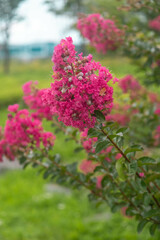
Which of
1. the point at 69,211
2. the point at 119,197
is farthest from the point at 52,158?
the point at 69,211

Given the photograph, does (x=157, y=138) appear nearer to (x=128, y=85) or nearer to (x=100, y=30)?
(x=128, y=85)

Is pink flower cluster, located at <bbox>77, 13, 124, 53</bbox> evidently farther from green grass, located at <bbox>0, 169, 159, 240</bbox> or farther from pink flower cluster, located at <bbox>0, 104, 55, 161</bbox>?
green grass, located at <bbox>0, 169, 159, 240</bbox>

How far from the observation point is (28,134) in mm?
1677

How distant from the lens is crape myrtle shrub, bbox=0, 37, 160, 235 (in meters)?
0.98

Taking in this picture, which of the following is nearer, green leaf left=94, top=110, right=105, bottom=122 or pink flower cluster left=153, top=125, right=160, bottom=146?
green leaf left=94, top=110, right=105, bottom=122

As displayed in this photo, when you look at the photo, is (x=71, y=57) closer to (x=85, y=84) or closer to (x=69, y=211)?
(x=85, y=84)

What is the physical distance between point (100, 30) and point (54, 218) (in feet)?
7.30

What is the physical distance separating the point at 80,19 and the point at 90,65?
1.26 meters

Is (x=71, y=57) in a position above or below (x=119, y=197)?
above

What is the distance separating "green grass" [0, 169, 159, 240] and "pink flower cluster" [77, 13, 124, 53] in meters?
1.73

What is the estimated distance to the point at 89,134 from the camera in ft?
3.39

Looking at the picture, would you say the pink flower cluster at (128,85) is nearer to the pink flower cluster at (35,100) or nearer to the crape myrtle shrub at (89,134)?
the crape myrtle shrub at (89,134)

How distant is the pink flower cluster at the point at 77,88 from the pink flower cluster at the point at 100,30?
44.3 inches

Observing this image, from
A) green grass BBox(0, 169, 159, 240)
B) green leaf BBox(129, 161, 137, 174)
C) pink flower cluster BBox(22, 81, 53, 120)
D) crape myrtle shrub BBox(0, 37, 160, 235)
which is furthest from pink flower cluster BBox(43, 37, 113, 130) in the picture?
green grass BBox(0, 169, 159, 240)
